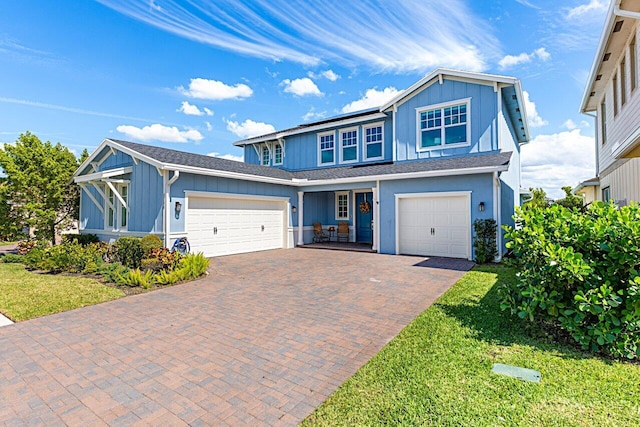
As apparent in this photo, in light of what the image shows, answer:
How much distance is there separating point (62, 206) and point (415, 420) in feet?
55.8

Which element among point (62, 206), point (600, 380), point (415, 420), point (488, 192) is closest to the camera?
point (415, 420)

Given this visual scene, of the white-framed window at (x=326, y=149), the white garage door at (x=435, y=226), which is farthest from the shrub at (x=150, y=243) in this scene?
the white-framed window at (x=326, y=149)

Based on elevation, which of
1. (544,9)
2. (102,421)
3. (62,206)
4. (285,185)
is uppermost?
(544,9)

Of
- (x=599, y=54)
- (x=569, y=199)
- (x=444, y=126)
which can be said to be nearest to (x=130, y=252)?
(x=444, y=126)

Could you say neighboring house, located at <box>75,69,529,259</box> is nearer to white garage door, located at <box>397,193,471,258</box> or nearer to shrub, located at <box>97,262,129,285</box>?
white garage door, located at <box>397,193,471,258</box>

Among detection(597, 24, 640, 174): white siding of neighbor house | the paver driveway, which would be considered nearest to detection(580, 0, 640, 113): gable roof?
detection(597, 24, 640, 174): white siding of neighbor house

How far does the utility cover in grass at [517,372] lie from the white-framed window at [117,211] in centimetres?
1238

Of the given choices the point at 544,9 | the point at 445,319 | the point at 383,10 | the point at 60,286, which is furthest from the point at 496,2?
the point at 60,286

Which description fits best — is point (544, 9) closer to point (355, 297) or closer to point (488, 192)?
point (488, 192)

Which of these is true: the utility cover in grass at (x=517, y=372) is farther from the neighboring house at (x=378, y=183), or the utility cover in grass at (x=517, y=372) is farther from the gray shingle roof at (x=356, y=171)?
the gray shingle roof at (x=356, y=171)

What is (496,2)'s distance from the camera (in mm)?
9672

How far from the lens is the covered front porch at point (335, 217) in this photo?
52.6 feet

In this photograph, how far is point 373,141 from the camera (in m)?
16.2

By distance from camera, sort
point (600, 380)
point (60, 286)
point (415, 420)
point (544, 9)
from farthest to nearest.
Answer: point (544, 9)
point (60, 286)
point (600, 380)
point (415, 420)
